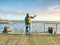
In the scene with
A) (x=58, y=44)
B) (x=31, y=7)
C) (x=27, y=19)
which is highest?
(x=31, y=7)

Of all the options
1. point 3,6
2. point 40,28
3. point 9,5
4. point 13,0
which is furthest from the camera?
point 3,6

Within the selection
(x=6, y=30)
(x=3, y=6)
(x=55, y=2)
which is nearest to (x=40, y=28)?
(x=6, y=30)

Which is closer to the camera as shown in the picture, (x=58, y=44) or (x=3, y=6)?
(x=58, y=44)

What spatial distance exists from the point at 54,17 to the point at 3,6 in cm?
694

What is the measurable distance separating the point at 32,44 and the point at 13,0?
11.6m

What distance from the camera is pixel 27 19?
7172 mm

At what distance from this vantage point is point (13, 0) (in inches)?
621

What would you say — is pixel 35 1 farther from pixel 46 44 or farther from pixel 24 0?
pixel 46 44

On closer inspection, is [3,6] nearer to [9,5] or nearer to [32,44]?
[9,5]

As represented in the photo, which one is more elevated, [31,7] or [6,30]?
[31,7]

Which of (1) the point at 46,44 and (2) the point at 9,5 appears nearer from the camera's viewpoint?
(1) the point at 46,44

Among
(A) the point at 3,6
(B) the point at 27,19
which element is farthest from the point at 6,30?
(A) the point at 3,6

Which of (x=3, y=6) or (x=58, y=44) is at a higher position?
(x=3, y=6)

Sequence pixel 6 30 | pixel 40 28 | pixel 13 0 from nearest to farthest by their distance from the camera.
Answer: pixel 6 30
pixel 40 28
pixel 13 0
